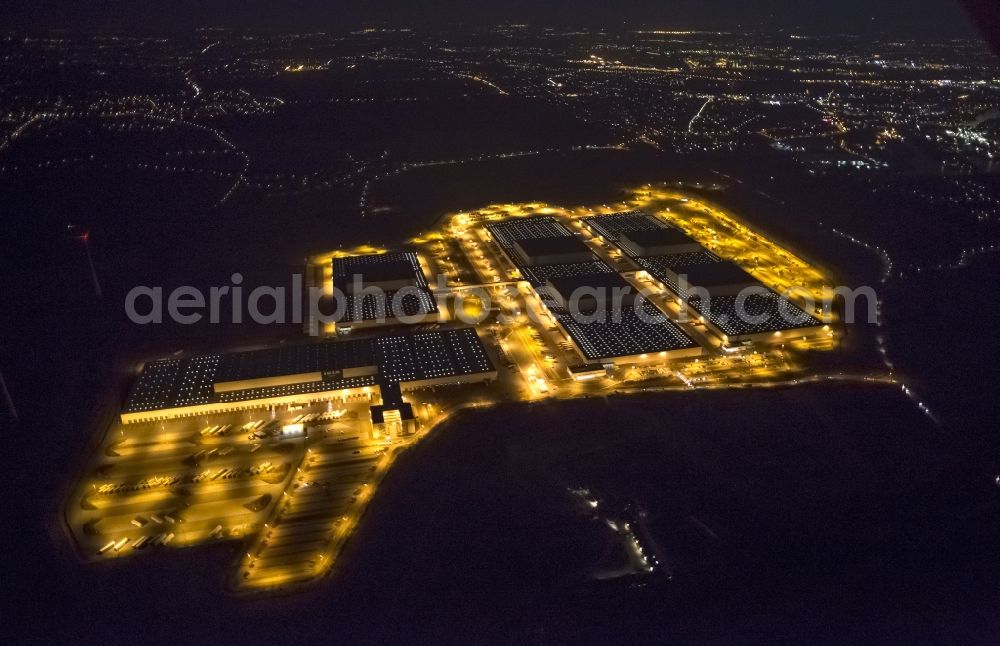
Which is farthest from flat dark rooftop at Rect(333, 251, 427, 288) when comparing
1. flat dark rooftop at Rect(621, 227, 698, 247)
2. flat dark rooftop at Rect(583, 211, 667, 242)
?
flat dark rooftop at Rect(621, 227, 698, 247)

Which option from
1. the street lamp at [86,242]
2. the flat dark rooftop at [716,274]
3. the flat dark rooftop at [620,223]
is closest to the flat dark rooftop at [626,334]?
the flat dark rooftop at [716,274]

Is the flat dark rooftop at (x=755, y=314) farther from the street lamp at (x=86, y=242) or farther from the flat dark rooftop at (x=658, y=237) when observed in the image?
the street lamp at (x=86, y=242)

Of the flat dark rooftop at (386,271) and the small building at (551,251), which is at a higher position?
the small building at (551,251)

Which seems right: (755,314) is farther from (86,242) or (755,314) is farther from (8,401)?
(86,242)

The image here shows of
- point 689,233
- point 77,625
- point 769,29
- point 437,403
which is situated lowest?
point 77,625

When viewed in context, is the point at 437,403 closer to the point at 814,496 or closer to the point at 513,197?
the point at 814,496

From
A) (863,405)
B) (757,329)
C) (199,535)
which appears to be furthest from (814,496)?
(199,535)

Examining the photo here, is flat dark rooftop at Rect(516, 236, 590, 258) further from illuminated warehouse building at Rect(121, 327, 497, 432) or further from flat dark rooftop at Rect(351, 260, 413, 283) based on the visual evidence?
illuminated warehouse building at Rect(121, 327, 497, 432)

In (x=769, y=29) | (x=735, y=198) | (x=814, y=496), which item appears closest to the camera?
(x=814, y=496)
